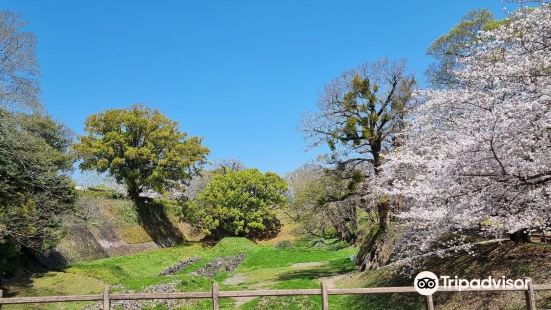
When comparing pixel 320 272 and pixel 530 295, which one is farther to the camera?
pixel 320 272

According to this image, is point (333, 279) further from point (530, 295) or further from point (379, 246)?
point (530, 295)

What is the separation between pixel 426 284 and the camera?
8508 millimetres

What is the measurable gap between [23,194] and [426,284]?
16221 mm

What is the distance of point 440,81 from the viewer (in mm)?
27688

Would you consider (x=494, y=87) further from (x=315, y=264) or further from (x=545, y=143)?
(x=315, y=264)

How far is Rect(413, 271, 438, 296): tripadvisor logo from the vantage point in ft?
26.5

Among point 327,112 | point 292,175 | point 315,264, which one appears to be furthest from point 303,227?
point 292,175

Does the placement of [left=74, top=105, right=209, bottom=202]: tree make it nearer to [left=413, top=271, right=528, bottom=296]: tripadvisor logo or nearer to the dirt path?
the dirt path

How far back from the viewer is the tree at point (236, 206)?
41647mm

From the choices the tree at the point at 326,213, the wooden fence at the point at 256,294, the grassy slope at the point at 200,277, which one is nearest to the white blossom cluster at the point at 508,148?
the wooden fence at the point at 256,294

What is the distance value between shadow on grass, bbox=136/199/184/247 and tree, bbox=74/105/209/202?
1.27 m

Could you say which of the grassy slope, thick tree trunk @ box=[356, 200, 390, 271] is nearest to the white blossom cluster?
the grassy slope

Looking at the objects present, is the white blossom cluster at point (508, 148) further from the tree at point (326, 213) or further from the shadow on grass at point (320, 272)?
the tree at point (326, 213)

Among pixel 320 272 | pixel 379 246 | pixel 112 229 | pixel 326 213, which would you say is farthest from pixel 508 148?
pixel 112 229
